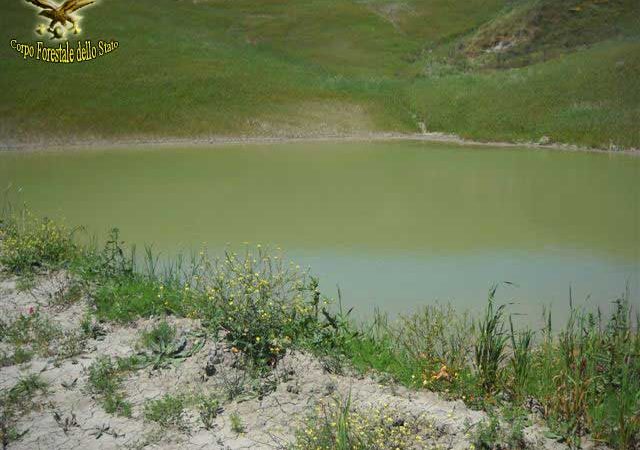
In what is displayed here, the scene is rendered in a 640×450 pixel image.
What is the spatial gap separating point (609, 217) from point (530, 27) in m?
35.1

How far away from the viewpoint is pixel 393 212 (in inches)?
557

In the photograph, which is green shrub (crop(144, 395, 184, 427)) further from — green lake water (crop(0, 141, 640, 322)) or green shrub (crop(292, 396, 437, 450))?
green lake water (crop(0, 141, 640, 322))

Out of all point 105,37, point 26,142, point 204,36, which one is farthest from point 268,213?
point 204,36

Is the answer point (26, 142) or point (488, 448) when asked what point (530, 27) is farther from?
point (488, 448)

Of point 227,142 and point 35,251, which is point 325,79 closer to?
Result: point 227,142

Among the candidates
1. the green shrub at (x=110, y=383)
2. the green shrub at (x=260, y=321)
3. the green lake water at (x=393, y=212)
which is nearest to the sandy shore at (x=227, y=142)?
the green lake water at (x=393, y=212)

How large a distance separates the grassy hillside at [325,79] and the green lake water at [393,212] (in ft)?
18.4

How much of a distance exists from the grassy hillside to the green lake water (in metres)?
5.60

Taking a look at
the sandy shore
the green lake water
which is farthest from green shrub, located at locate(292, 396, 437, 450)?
the sandy shore

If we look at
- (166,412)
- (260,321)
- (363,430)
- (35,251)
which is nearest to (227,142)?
(35,251)

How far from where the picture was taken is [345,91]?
3491 cm

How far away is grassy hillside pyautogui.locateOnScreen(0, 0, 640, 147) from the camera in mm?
29297

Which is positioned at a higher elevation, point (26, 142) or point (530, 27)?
point (530, 27)

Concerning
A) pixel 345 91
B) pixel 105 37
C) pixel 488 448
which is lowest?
pixel 488 448
